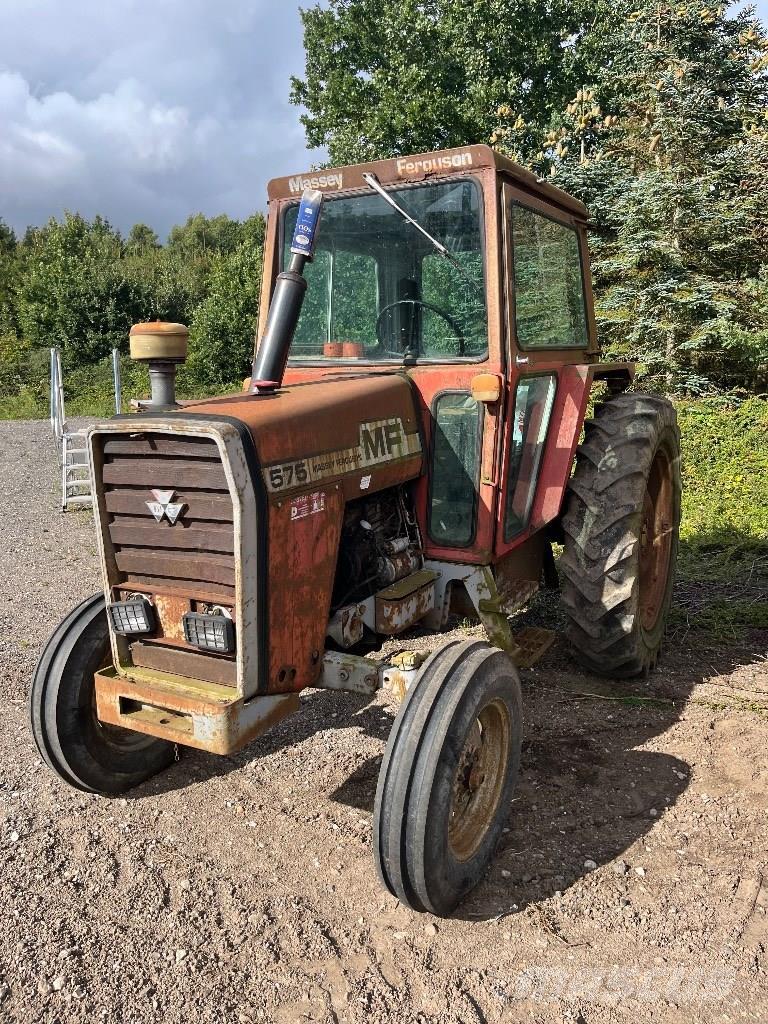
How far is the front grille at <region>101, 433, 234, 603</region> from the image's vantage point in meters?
2.63

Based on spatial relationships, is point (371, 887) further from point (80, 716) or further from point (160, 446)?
point (160, 446)

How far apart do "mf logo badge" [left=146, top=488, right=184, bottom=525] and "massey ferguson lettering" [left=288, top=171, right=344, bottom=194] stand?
186 cm

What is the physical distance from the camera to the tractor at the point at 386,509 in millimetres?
2643

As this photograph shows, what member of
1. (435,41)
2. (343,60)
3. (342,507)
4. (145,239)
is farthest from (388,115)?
(145,239)

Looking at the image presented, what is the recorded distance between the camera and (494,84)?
1817cm

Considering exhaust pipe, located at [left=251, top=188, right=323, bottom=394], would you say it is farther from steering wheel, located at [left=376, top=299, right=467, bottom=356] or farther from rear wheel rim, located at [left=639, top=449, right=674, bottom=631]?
rear wheel rim, located at [left=639, top=449, right=674, bottom=631]

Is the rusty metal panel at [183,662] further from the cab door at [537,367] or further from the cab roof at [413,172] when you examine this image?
the cab roof at [413,172]

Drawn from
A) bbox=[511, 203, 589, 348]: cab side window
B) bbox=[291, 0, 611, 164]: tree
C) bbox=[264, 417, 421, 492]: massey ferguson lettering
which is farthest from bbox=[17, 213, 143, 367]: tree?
bbox=[264, 417, 421, 492]: massey ferguson lettering

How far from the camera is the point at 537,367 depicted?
150 inches

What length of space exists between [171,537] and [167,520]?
6 centimetres

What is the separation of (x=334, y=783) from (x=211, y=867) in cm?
71

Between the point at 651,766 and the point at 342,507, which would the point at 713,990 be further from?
the point at 342,507

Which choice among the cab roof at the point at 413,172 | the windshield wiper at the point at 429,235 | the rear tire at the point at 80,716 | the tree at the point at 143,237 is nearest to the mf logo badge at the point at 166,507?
the rear tire at the point at 80,716

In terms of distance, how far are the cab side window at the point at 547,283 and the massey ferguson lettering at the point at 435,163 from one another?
12.4 inches
